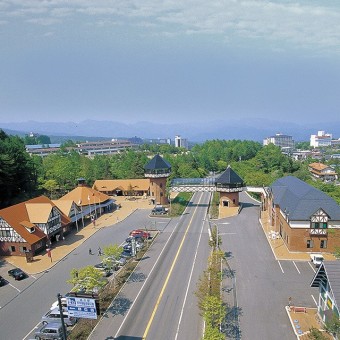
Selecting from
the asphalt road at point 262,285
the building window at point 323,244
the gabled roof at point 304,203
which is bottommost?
the asphalt road at point 262,285

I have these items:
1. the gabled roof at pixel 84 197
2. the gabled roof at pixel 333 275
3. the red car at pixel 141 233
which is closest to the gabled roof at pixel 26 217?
the red car at pixel 141 233

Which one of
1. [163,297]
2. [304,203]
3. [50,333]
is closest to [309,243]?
[304,203]

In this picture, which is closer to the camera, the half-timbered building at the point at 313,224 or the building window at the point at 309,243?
the half-timbered building at the point at 313,224

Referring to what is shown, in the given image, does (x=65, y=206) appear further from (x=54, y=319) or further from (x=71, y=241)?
(x=54, y=319)

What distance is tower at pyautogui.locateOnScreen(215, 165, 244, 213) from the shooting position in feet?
218

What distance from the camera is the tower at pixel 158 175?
6994cm

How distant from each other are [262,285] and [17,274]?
1131 inches

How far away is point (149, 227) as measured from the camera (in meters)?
56.7

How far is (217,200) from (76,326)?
174ft

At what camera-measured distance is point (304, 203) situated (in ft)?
143

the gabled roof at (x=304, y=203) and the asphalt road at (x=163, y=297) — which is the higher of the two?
the gabled roof at (x=304, y=203)

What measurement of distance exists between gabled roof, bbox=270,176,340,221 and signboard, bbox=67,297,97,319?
2929 centimetres

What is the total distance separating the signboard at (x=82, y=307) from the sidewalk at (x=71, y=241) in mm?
17868

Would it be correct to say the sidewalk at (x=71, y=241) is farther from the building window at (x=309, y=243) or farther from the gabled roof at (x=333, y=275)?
the building window at (x=309, y=243)
